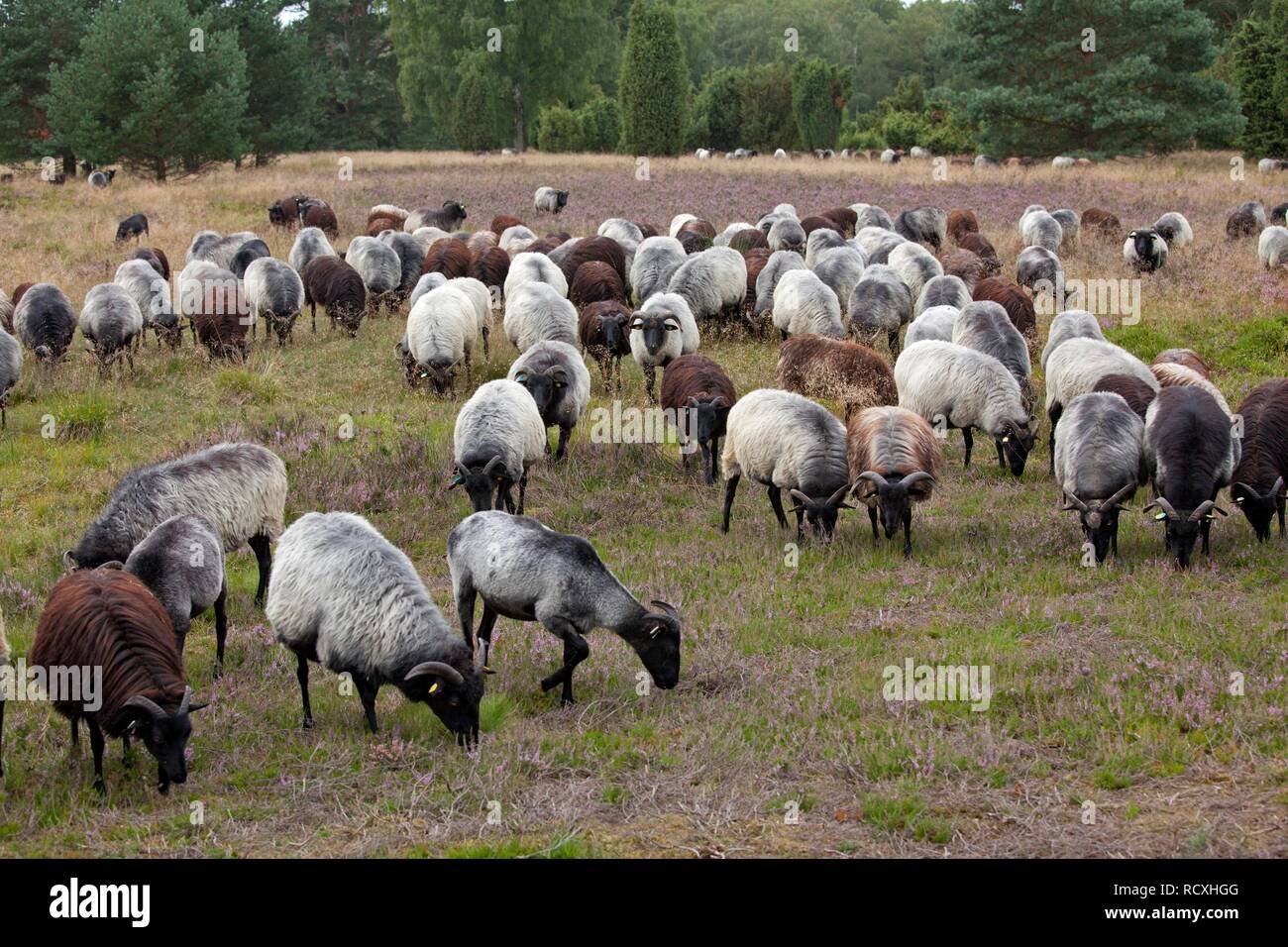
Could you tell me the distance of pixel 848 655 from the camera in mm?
9539

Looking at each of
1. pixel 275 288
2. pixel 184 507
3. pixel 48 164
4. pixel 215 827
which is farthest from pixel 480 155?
pixel 215 827

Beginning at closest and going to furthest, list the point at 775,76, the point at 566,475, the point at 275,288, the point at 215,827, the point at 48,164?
the point at 215,827
the point at 566,475
the point at 275,288
the point at 48,164
the point at 775,76

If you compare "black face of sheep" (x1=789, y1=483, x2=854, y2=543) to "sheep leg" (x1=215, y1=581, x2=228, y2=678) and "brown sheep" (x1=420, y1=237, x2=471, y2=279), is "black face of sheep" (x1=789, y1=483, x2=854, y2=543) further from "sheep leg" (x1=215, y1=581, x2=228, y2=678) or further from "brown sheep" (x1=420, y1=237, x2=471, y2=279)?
"brown sheep" (x1=420, y1=237, x2=471, y2=279)

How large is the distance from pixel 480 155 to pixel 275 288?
35712 millimetres

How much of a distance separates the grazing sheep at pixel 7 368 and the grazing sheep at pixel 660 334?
7857 mm

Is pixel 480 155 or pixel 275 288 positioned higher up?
pixel 480 155

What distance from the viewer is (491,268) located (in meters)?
21.3

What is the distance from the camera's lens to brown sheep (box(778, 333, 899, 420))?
1531 cm

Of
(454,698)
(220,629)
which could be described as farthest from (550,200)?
(454,698)

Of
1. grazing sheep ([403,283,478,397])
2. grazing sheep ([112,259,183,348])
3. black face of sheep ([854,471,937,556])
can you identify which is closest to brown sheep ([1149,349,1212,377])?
black face of sheep ([854,471,937,556])

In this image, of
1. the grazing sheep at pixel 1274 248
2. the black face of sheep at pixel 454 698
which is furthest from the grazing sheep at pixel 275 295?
the grazing sheep at pixel 1274 248

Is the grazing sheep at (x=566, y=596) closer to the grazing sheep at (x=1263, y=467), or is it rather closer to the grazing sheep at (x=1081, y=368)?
the grazing sheep at (x=1263, y=467)

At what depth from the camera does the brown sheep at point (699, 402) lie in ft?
45.9
